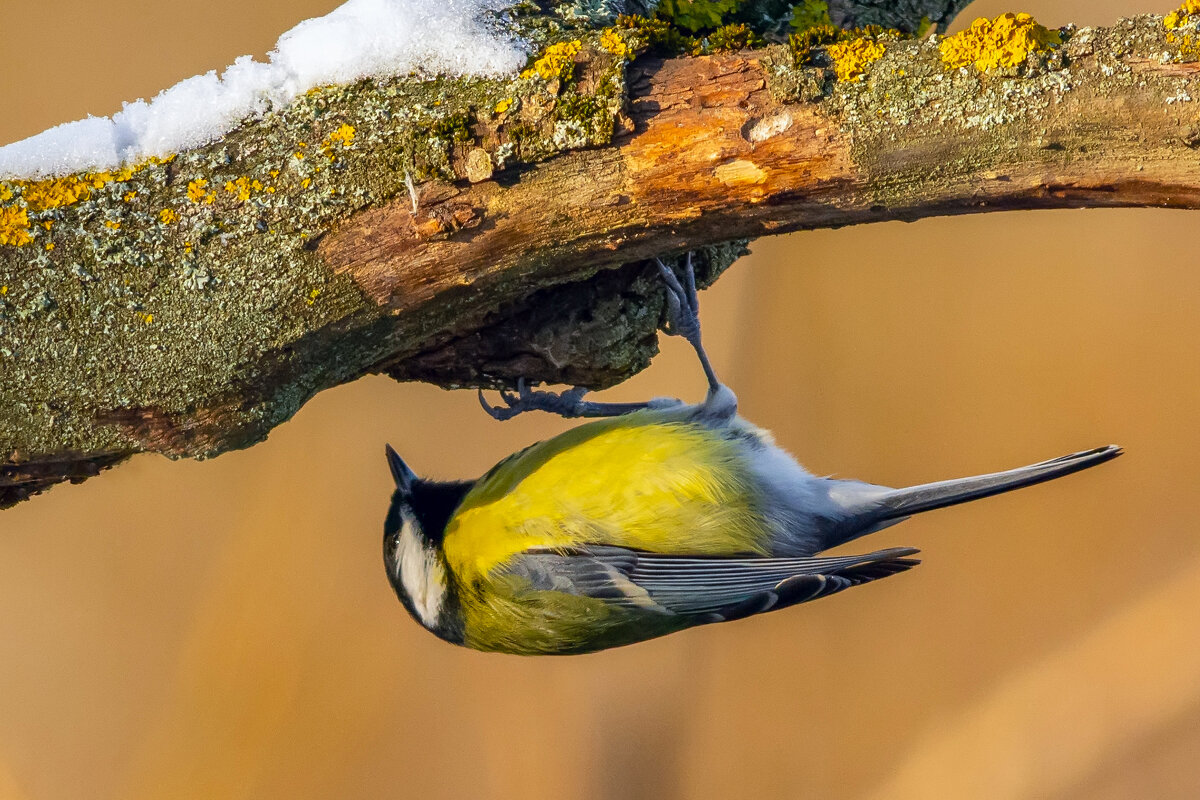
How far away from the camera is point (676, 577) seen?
1441 millimetres

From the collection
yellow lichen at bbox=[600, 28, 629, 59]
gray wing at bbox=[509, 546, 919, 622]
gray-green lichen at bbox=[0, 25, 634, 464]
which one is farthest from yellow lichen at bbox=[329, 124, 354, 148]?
gray wing at bbox=[509, 546, 919, 622]

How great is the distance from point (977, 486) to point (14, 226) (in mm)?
1390

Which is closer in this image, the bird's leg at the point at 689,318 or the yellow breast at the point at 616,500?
the bird's leg at the point at 689,318

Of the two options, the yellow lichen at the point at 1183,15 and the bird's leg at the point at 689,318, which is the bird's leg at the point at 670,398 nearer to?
the bird's leg at the point at 689,318

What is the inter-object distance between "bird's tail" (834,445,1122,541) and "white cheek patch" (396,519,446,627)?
2.38 ft

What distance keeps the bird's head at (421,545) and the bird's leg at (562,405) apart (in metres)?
0.17

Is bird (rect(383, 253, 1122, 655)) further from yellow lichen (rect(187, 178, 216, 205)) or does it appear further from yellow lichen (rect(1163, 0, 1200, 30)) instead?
yellow lichen (rect(1163, 0, 1200, 30))

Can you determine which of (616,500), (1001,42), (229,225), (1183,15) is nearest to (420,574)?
(616,500)

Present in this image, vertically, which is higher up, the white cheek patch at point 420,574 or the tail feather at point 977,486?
the tail feather at point 977,486

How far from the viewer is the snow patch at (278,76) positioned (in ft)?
3.26

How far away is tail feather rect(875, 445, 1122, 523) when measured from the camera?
134cm

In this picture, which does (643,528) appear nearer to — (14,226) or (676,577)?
(676,577)

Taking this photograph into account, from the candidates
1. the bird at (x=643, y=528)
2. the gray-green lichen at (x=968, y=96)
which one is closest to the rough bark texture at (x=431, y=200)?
the gray-green lichen at (x=968, y=96)

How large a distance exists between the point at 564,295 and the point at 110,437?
23.8 inches
